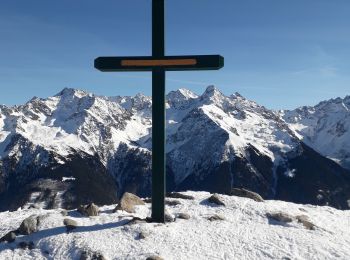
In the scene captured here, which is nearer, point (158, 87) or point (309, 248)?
point (309, 248)

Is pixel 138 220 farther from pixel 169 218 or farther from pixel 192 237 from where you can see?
pixel 192 237

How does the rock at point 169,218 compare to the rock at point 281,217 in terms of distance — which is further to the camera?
the rock at point 281,217

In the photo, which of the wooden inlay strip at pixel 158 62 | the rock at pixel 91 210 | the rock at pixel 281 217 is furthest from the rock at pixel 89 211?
the rock at pixel 281 217

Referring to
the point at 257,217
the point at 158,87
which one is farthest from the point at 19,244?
the point at 257,217

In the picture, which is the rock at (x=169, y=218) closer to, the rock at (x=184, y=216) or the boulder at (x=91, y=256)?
the rock at (x=184, y=216)

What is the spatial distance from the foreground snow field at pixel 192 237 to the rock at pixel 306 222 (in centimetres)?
48

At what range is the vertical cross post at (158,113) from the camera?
42.0 meters

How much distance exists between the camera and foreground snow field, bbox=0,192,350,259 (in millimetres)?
36156

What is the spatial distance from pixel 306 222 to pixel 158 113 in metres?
14.8

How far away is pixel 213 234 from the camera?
3903 centimetres

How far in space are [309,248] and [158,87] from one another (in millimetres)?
16606

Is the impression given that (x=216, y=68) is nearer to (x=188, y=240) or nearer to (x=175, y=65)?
(x=175, y=65)

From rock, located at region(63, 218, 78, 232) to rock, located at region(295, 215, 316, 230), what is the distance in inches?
705

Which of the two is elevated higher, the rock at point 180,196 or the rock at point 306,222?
the rock at point 180,196
